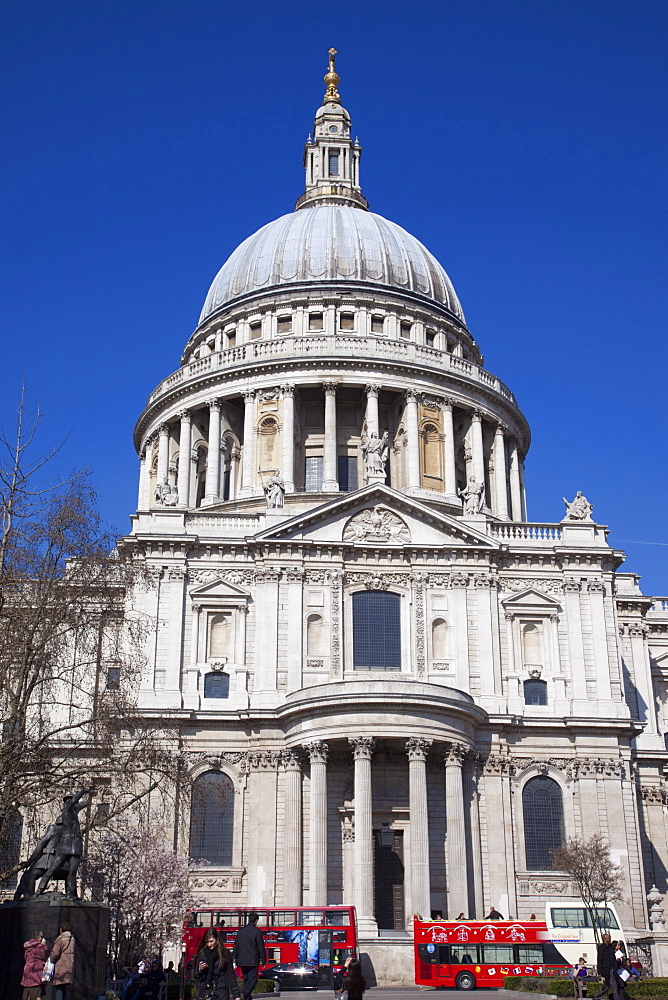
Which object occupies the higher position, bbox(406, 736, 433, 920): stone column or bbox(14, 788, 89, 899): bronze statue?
bbox(406, 736, 433, 920): stone column

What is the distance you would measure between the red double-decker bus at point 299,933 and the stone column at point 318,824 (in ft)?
11.7

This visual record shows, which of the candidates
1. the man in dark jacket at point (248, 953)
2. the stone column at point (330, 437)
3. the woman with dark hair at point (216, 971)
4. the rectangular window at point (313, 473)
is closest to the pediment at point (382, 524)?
the stone column at point (330, 437)

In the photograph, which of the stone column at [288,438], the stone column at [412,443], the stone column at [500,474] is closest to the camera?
the stone column at [288,438]

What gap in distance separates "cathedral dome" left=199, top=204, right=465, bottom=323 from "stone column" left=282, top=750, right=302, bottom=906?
3501cm

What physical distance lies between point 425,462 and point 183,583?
19925 millimetres

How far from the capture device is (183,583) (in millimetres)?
53562

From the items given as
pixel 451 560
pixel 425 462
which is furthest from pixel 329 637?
pixel 425 462

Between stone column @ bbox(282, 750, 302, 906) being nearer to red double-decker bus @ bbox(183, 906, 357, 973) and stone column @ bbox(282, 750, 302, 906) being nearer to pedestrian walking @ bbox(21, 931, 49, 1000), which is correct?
red double-decker bus @ bbox(183, 906, 357, 973)

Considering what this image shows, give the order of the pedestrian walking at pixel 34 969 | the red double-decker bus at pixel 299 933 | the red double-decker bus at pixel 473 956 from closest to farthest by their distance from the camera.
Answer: the pedestrian walking at pixel 34 969 < the red double-decker bus at pixel 473 956 < the red double-decker bus at pixel 299 933

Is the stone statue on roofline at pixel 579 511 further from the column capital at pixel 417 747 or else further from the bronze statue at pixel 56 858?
the bronze statue at pixel 56 858

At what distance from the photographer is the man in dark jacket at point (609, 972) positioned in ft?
84.3

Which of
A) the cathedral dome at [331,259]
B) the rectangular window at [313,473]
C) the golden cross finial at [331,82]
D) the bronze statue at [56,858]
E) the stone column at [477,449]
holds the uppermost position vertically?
the golden cross finial at [331,82]

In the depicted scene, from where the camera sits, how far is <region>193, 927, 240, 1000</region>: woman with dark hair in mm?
20750

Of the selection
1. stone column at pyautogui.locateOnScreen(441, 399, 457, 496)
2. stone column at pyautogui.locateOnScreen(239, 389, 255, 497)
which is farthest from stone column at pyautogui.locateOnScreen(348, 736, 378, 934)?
stone column at pyautogui.locateOnScreen(441, 399, 457, 496)
